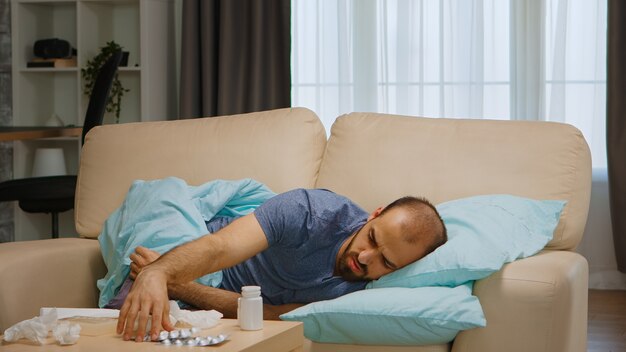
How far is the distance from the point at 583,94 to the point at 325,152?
220cm

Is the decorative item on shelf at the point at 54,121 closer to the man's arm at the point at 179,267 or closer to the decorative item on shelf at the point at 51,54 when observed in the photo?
the decorative item on shelf at the point at 51,54

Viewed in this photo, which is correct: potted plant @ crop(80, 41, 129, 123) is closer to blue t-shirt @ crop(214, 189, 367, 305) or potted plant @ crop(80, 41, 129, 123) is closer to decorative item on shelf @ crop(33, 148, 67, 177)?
decorative item on shelf @ crop(33, 148, 67, 177)

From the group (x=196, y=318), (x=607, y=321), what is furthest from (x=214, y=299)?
(x=607, y=321)

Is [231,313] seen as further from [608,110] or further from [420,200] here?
[608,110]

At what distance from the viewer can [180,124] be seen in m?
3.06

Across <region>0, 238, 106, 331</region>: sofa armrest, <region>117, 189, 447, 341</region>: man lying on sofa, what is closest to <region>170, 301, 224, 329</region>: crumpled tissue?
<region>117, 189, 447, 341</region>: man lying on sofa

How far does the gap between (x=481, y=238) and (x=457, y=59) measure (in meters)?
2.58

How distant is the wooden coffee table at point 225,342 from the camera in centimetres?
173

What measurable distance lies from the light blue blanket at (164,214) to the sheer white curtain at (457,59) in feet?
7.43

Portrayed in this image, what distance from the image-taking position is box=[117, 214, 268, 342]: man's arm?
1.82 meters

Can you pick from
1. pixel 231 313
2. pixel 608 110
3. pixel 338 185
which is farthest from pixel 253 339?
pixel 608 110

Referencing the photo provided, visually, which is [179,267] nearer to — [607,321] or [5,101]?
[607,321]

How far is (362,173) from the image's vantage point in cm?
275

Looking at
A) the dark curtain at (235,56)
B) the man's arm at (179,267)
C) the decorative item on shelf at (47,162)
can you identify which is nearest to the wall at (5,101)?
the decorative item on shelf at (47,162)
